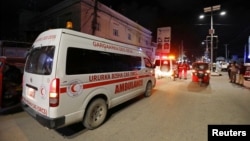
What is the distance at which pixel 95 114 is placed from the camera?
471 cm

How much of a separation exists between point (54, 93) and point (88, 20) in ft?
46.8

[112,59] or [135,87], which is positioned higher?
[112,59]

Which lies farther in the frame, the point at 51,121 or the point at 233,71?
the point at 233,71

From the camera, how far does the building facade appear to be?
15.9 m

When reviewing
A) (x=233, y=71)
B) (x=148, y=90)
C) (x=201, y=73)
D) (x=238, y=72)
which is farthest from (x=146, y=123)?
(x=233, y=71)

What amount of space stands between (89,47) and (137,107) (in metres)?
3.36

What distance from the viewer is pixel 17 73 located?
7086mm

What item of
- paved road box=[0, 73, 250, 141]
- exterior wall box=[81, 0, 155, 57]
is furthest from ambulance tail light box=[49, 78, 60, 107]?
exterior wall box=[81, 0, 155, 57]

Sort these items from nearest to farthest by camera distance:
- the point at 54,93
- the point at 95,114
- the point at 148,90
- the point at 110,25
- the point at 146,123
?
1. the point at 54,93
2. the point at 95,114
3. the point at 146,123
4. the point at 148,90
5. the point at 110,25

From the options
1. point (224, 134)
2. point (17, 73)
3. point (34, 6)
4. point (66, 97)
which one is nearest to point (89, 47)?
point (66, 97)

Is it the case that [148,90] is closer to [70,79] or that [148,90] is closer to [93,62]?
[93,62]

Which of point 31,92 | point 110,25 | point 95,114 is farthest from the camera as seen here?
point 110,25

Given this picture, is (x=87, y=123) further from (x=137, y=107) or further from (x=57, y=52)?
(x=137, y=107)

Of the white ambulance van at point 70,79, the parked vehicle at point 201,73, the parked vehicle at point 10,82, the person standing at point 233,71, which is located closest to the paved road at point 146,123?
the white ambulance van at point 70,79
